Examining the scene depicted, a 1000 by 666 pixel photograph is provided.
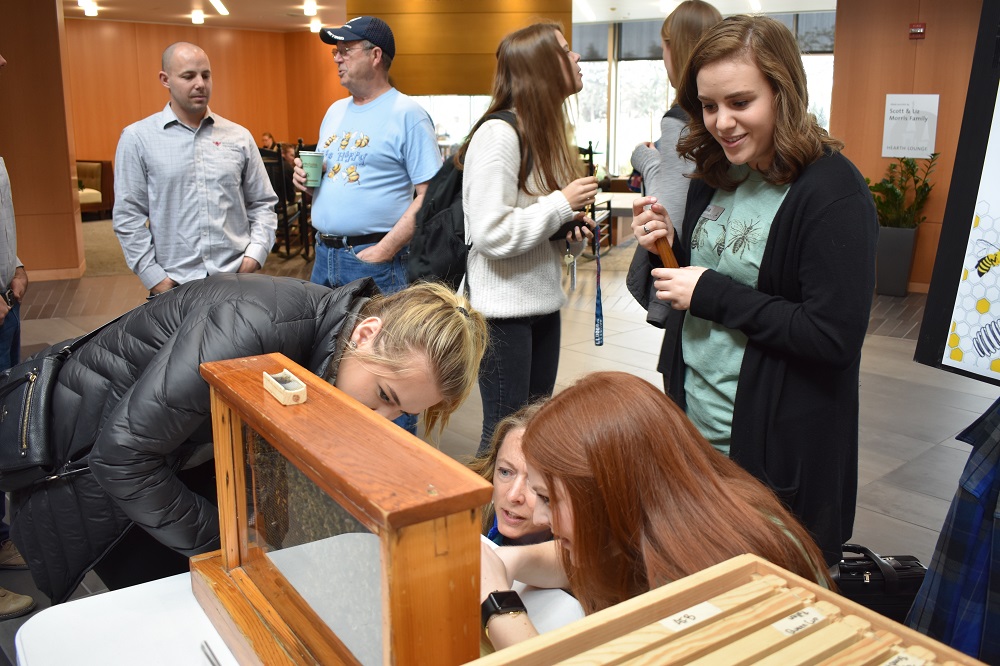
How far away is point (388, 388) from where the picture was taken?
4.93 feet

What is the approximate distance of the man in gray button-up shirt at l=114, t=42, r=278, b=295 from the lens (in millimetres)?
3221

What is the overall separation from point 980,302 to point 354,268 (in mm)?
2201

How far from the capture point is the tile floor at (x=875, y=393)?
3193 millimetres

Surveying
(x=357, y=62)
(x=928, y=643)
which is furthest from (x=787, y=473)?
(x=357, y=62)

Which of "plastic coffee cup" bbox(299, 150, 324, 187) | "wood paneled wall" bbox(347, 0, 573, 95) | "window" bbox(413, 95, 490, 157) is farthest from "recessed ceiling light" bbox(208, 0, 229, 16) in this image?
→ "plastic coffee cup" bbox(299, 150, 324, 187)

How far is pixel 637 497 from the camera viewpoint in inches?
45.3

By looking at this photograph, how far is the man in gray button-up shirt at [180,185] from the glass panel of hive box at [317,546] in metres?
2.24

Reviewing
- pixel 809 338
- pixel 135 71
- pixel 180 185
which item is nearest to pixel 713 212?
pixel 809 338

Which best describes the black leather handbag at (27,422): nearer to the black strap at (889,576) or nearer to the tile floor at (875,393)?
A: the tile floor at (875,393)

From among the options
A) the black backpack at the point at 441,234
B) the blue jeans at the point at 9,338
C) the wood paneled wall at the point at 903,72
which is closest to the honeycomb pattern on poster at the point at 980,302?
the black backpack at the point at 441,234

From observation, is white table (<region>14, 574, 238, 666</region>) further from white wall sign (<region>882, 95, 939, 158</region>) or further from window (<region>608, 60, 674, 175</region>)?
window (<region>608, 60, 674, 175</region>)

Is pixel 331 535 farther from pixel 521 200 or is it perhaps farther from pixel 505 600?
pixel 521 200

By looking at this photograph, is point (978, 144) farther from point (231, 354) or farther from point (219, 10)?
point (219, 10)

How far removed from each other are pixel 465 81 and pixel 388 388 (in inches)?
329
